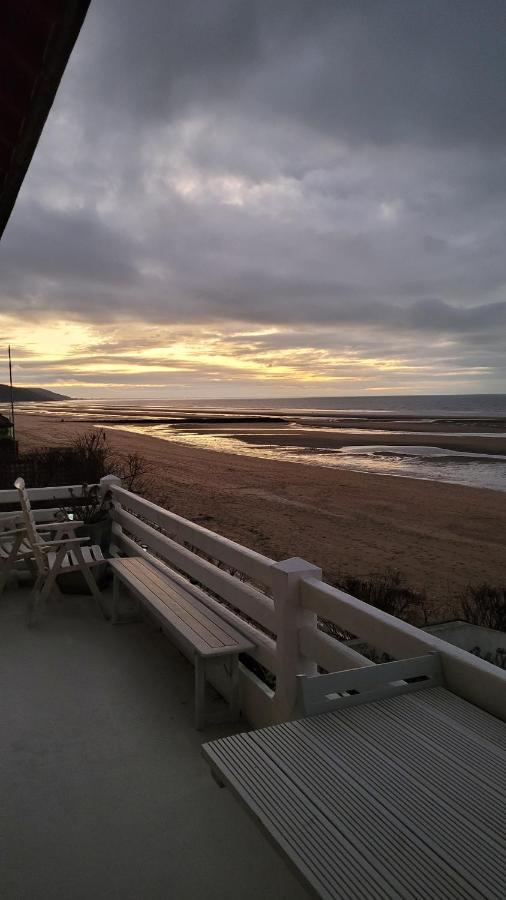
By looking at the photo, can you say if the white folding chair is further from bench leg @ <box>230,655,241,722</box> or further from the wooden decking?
the wooden decking

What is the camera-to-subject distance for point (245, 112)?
11.3 metres

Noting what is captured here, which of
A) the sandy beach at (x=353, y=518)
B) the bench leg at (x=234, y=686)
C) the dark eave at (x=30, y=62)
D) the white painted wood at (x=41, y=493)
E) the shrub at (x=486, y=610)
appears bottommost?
the sandy beach at (x=353, y=518)

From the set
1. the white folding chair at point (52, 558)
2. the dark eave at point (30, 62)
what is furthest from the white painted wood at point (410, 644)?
the white folding chair at point (52, 558)

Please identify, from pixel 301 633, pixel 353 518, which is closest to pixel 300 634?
pixel 301 633

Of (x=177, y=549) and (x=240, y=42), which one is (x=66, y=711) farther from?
(x=240, y=42)

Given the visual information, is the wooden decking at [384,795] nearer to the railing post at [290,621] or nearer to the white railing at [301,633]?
the white railing at [301,633]

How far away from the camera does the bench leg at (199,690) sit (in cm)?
302

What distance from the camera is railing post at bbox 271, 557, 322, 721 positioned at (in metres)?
2.69

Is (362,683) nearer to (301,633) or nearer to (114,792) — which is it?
(301,633)

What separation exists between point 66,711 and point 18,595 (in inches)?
90.3

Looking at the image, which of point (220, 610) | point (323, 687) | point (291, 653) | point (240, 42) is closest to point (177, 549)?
point (220, 610)

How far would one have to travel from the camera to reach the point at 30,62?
5.50 feet

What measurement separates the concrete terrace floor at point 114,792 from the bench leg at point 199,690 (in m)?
0.07

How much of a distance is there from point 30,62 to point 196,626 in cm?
274
